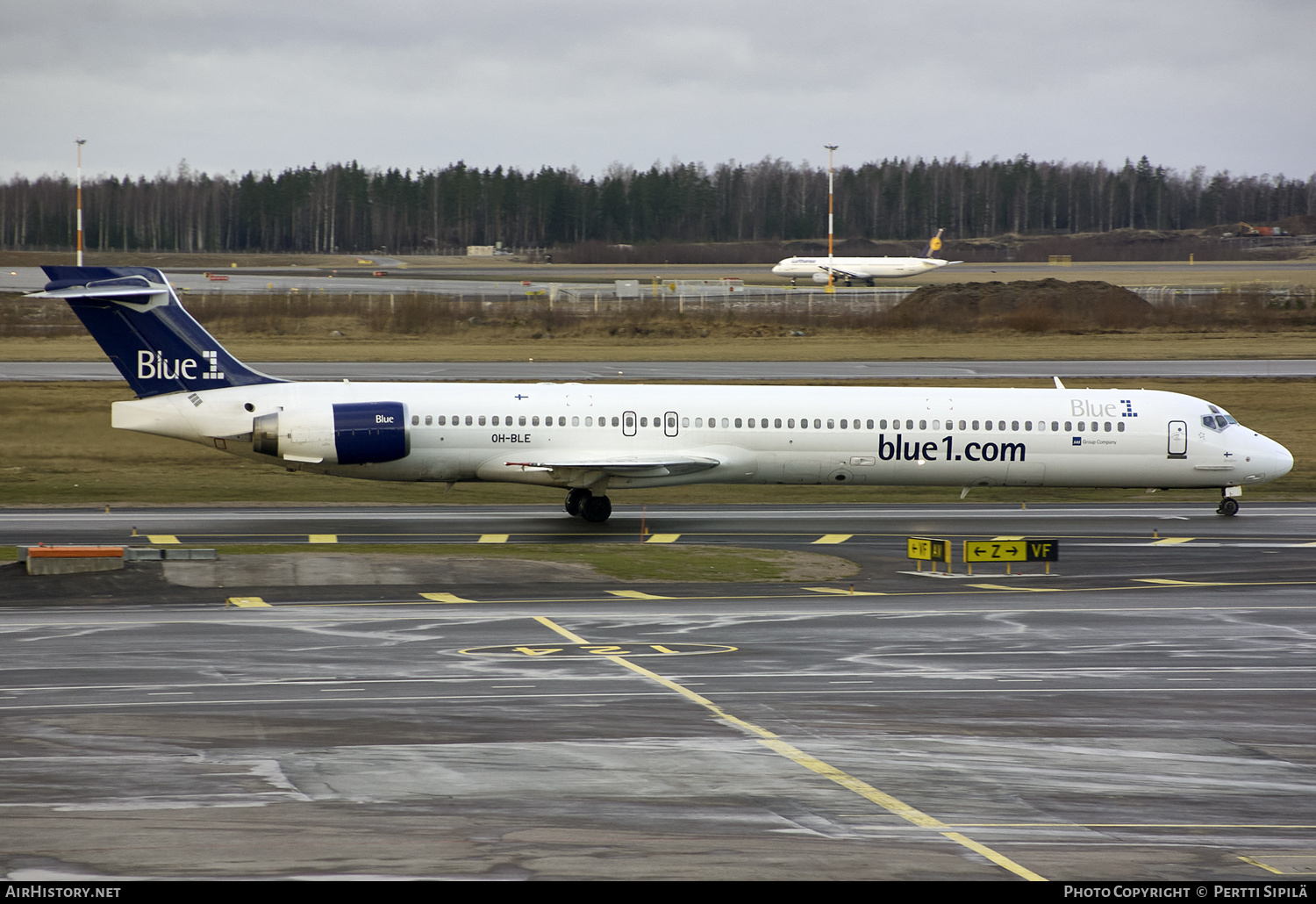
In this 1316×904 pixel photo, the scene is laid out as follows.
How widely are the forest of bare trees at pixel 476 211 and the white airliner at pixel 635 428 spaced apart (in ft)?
483

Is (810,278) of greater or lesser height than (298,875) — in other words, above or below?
above

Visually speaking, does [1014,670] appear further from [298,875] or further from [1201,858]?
[298,875]

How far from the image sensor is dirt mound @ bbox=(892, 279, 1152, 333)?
7881cm

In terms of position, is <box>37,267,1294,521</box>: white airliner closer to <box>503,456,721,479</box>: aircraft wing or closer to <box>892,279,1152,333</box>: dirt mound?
<box>503,456,721,479</box>: aircraft wing

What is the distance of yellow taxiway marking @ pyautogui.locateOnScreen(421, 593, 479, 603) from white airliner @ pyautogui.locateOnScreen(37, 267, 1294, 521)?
8.76m

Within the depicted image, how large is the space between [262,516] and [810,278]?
92.9 metres

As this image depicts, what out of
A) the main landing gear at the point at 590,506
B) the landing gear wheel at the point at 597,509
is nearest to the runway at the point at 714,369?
the main landing gear at the point at 590,506

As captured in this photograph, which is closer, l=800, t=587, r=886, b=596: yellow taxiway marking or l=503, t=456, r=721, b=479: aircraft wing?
l=800, t=587, r=886, b=596: yellow taxiway marking

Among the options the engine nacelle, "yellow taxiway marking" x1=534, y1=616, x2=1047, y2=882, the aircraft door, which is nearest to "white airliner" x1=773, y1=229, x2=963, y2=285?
the aircraft door

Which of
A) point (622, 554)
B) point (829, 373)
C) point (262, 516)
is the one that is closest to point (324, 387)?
point (262, 516)

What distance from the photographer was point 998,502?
3788 cm

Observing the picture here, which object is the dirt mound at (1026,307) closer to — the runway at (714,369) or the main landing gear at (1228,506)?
the runway at (714,369)

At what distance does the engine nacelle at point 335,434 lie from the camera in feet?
104

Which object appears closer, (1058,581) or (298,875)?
(298,875)
